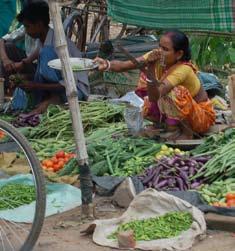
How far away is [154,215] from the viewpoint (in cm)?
527

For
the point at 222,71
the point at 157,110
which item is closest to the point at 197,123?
the point at 157,110

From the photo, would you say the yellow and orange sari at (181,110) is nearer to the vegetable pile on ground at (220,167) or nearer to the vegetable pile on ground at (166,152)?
the vegetable pile on ground at (166,152)

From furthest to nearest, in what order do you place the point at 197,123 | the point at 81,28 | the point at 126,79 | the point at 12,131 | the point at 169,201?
the point at 81,28 < the point at 126,79 < the point at 197,123 < the point at 169,201 < the point at 12,131

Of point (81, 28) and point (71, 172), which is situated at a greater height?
point (81, 28)

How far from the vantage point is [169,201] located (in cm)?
530

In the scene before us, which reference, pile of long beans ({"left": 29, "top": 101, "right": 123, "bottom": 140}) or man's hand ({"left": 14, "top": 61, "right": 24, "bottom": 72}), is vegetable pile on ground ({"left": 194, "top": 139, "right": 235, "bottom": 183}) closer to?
pile of long beans ({"left": 29, "top": 101, "right": 123, "bottom": 140})

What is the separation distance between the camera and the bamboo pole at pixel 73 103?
523cm

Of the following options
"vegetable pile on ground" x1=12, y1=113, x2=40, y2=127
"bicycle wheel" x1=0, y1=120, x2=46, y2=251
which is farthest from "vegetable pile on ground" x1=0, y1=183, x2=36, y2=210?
"vegetable pile on ground" x1=12, y1=113, x2=40, y2=127

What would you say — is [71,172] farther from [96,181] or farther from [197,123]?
[197,123]

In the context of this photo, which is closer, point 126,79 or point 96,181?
point 96,181

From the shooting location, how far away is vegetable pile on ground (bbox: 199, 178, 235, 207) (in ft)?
17.9

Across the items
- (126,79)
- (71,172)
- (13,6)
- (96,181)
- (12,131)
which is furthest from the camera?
(126,79)

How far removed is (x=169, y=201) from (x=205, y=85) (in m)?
3.16

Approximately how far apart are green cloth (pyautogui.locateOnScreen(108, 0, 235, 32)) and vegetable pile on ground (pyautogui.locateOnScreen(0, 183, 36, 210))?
2214 millimetres
